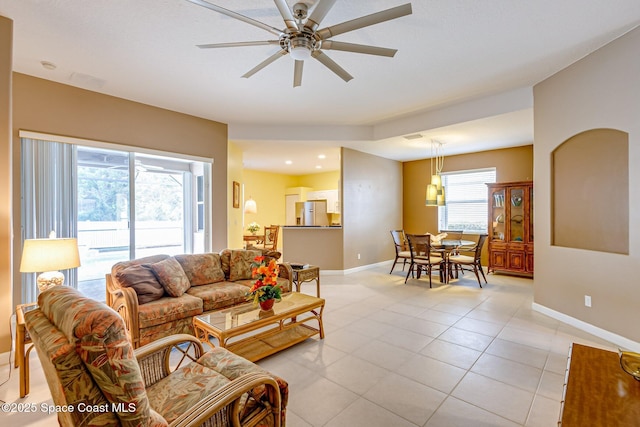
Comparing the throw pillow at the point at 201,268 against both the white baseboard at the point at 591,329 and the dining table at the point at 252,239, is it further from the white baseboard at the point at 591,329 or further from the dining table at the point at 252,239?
the white baseboard at the point at 591,329

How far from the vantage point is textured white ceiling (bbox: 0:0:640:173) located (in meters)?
2.39

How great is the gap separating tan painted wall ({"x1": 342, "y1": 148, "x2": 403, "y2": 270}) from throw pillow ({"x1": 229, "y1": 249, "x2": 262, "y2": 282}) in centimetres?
270

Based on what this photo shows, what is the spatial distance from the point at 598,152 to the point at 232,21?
409 cm

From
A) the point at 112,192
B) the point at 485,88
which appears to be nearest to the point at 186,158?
the point at 112,192

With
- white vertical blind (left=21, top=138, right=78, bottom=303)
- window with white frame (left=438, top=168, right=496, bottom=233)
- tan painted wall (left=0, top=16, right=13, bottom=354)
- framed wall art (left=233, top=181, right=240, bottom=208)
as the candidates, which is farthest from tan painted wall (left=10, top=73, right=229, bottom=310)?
window with white frame (left=438, top=168, right=496, bottom=233)

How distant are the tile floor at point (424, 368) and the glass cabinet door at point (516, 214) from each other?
2.13m

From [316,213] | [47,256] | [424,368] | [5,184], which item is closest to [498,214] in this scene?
[316,213]

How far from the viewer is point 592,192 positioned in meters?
3.29

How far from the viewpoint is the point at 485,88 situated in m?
3.93

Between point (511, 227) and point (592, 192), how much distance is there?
276 cm

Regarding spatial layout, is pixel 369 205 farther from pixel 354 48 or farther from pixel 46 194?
pixel 46 194

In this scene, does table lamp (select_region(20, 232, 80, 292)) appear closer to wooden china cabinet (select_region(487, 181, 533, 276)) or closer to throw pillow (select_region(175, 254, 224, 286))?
throw pillow (select_region(175, 254, 224, 286))

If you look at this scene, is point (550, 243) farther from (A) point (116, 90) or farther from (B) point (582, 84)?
(A) point (116, 90)

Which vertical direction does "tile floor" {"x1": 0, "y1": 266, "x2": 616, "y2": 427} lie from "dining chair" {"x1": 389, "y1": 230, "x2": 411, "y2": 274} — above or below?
below
